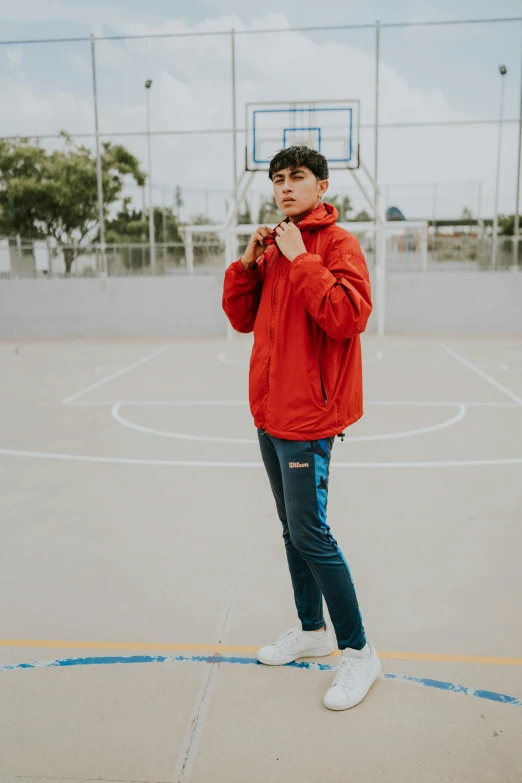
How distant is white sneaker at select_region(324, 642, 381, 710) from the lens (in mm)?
2184

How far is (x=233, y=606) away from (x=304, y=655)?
1.52 feet

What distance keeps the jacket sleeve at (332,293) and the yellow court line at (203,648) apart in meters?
1.19

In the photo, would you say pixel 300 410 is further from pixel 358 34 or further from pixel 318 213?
pixel 358 34

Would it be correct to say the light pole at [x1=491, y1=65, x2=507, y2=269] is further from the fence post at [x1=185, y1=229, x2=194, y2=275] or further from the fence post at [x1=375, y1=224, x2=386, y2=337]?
the fence post at [x1=185, y1=229, x2=194, y2=275]

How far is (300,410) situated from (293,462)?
17 centimetres

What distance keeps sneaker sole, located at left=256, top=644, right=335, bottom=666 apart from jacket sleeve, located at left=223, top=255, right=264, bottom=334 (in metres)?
1.16

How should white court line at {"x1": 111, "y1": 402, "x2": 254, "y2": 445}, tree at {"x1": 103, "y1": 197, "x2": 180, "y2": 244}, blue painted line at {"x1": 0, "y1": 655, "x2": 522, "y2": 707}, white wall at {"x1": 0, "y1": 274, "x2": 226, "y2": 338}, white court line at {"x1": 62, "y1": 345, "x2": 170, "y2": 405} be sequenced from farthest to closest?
tree at {"x1": 103, "y1": 197, "x2": 180, "y2": 244} → white wall at {"x1": 0, "y1": 274, "x2": 226, "y2": 338} → white court line at {"x1": 62, "y1": 345, "x2": 170, "y2": 405} → white court line at {"x1": 111, "y1": 402, "x2": 254, "y2": 445} → blue painted line at {"x1": 0, "y1": 655, "x2": 522, "y2": 707}

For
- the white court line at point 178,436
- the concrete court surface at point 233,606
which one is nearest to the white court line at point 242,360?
the white court line at point 178,436

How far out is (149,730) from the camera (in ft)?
6.84

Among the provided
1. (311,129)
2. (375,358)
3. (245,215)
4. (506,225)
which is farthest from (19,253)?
(506,225)

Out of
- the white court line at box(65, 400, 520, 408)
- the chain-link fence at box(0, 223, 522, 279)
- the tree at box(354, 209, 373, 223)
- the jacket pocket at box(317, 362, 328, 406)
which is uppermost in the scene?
the tree at box(354, 209, 373, 223)

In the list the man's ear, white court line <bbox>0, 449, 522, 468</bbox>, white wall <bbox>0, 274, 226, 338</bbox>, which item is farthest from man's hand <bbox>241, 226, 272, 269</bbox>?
white wall <bbox>0, 274, 226, 338</bbox>

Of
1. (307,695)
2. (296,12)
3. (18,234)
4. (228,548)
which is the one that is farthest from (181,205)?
(307,695)

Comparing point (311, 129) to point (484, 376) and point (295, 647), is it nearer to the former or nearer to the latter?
point (484, 376)
